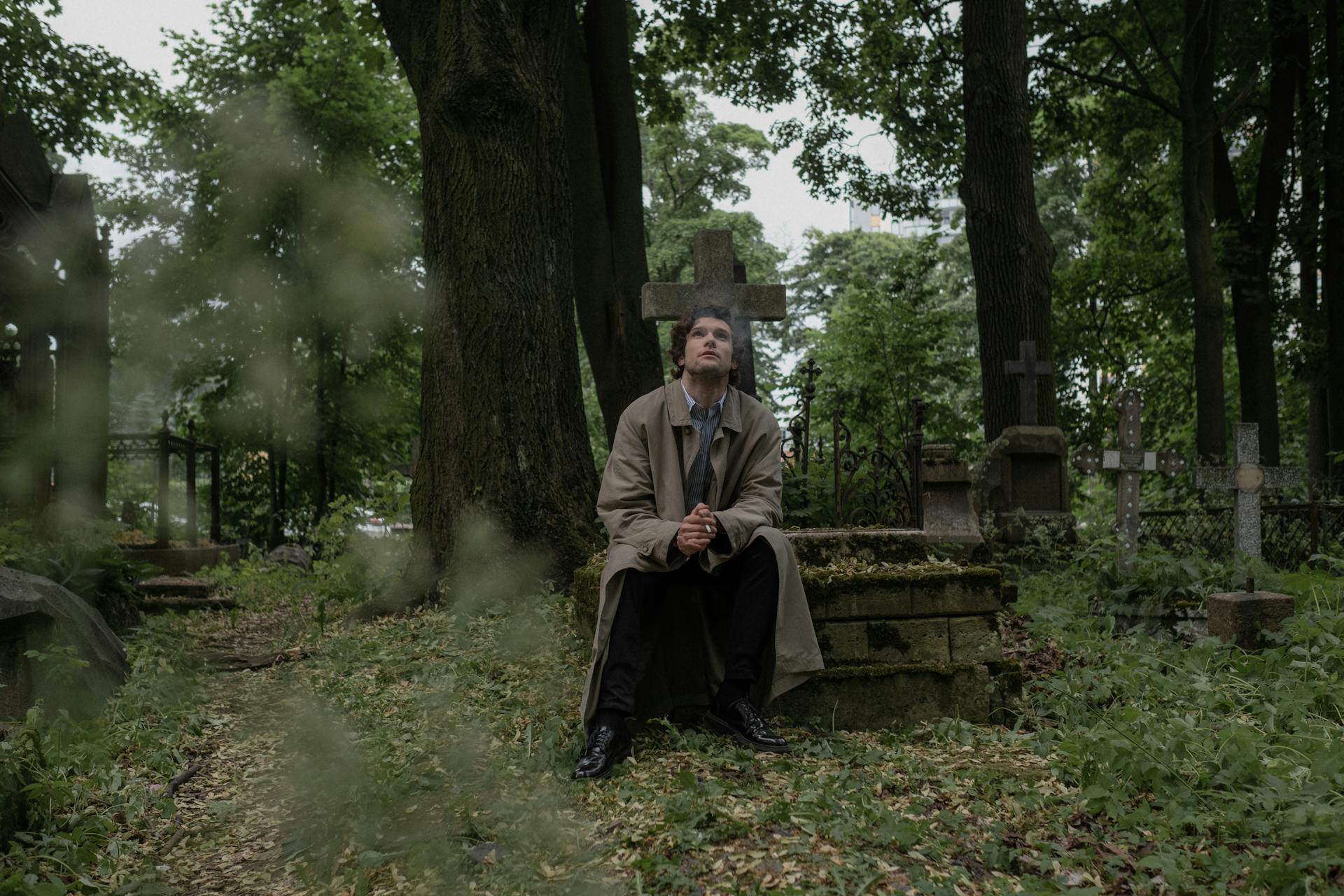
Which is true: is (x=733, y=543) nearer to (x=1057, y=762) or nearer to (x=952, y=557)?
(x=1057, y=762)

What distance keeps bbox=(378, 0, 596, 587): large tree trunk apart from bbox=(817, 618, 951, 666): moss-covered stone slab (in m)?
2.64

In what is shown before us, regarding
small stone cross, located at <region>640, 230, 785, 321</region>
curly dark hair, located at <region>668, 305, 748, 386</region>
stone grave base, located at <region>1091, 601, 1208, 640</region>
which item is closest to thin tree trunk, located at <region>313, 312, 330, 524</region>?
small stone cross, located at <region>640, 230, 785, 321</region>

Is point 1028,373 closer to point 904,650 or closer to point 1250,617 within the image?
point 1250,617

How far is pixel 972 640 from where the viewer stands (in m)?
5.46

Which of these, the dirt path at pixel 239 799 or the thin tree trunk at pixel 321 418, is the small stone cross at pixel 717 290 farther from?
the thin tree trunk at pixel 321 418

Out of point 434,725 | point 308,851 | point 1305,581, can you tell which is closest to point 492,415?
point 434,725

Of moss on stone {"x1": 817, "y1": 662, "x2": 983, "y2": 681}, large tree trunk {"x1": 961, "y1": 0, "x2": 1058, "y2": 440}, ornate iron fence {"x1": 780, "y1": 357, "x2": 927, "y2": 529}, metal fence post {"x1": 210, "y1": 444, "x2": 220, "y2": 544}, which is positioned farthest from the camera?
metal fence post {"x1": 210, "y1": 444, "x2": 220, "y2": 544}

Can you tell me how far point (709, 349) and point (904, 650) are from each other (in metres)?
1.72

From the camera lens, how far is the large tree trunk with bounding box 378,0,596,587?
776 cm

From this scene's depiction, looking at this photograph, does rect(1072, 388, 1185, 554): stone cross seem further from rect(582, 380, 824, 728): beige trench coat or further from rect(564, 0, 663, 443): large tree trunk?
rect(582, 380, 824, 728): beige trench coat

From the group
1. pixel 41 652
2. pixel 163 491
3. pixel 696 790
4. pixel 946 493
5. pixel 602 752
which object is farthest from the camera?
pixel 163 491

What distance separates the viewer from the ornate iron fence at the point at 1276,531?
11125 millimetres

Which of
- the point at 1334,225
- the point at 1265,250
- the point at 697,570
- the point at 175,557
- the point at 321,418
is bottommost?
the point at 175,557

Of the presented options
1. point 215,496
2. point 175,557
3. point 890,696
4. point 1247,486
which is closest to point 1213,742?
point 890,696
